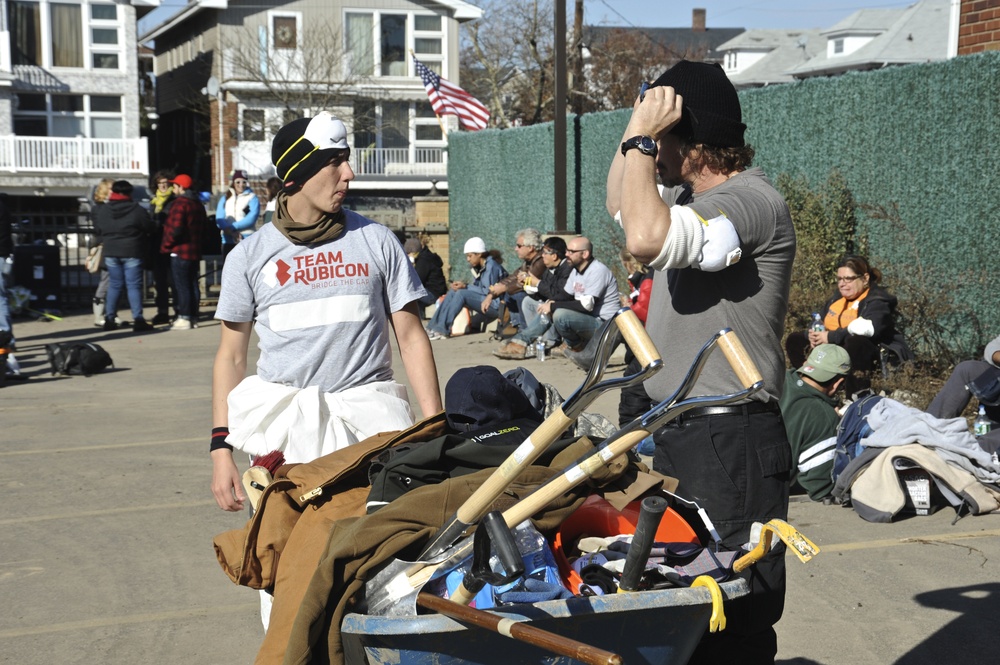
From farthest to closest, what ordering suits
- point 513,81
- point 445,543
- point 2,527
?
1. point 513,81
2. point 2,527
3. point 445,543

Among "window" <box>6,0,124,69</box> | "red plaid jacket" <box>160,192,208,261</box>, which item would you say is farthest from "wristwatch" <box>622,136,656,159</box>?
"window" <box>6,0,124,69</box>

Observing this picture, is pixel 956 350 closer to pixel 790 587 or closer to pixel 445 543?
pixel 790 587

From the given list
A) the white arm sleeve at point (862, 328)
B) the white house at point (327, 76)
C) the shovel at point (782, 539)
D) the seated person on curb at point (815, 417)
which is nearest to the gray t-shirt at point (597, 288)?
the white arm sleeve at point (862, 328)

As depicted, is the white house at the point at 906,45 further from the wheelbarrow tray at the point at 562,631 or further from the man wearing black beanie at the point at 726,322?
the wheelbarrow tray at the point at 562,631

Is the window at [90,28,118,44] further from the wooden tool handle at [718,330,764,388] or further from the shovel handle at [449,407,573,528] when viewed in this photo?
the wooden tool handle at [718,330,764,388]

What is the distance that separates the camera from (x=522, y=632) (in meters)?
2.32

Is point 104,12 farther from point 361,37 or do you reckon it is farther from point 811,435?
point 811,435

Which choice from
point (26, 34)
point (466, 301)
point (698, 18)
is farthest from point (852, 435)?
point (698, 18)

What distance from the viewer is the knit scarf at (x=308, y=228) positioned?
397 centimetres

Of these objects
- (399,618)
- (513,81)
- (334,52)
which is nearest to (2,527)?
(399,618)

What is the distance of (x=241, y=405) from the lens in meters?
3.92

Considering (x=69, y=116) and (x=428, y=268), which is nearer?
(x=428, y=268)

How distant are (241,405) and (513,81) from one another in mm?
44570

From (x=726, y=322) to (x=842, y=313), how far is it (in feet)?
20.9
